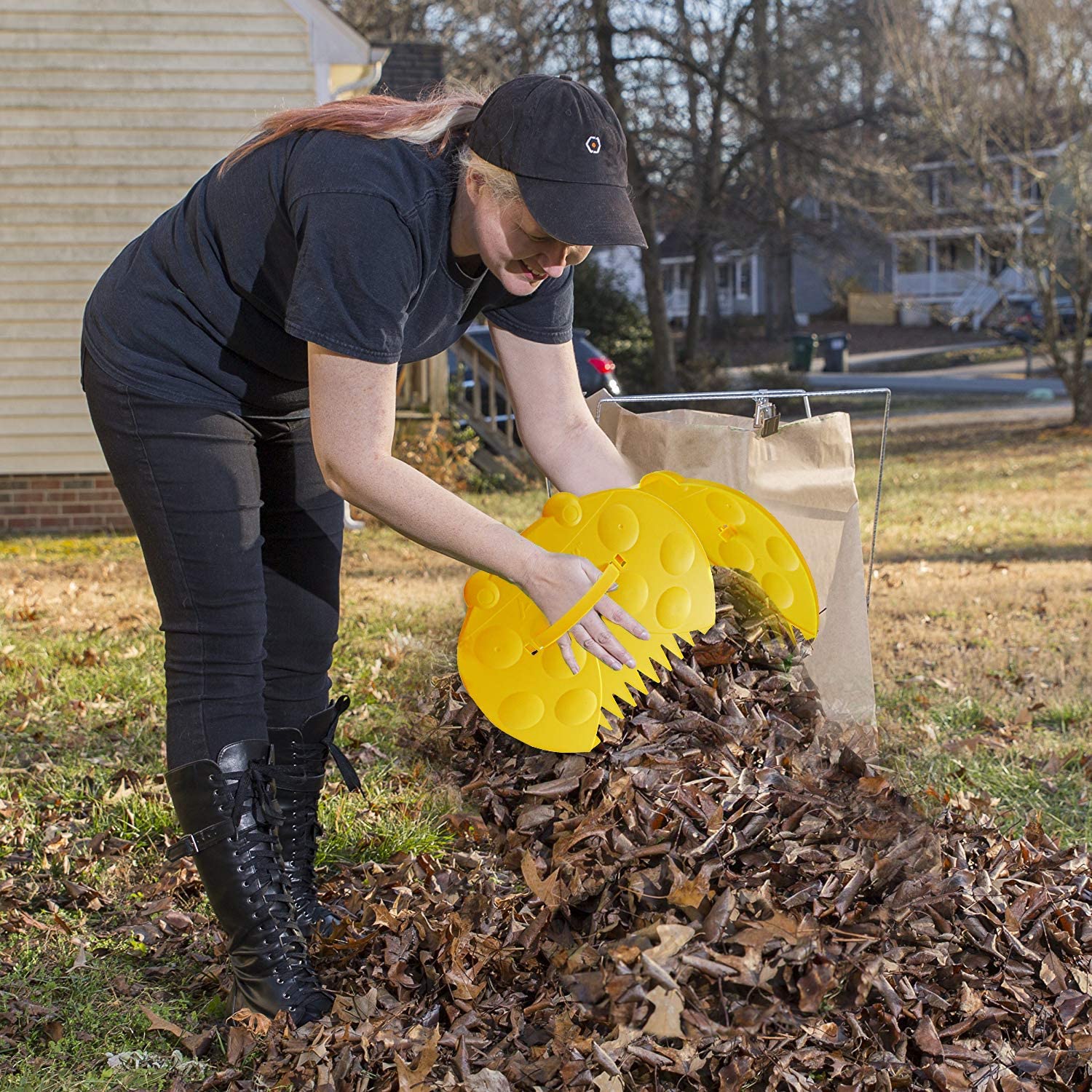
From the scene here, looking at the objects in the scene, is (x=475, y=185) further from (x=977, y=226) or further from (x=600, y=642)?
(x=977, y=226)

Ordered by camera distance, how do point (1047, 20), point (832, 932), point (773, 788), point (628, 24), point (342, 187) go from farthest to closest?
point (628, 24) → point (1047, 20) → point (773, 788) → point (832, 932) → point (342, 187)

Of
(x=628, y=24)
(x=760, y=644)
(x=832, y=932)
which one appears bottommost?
(x=832, y=932)

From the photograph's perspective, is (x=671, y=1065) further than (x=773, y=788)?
No

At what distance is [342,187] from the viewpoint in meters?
1.78

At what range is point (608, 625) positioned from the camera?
2283mm

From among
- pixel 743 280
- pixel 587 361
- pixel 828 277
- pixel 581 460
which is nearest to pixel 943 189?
pixel 587 361

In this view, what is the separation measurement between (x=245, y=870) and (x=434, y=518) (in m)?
0.75

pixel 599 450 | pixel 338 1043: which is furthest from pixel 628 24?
pixel 338 1043

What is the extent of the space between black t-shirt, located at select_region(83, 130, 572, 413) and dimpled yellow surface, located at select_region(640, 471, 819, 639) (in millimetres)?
641

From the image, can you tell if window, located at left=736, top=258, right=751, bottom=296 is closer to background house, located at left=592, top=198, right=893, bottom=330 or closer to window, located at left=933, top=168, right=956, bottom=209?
background house, located at left=592, top=198, right=893, bottom=330

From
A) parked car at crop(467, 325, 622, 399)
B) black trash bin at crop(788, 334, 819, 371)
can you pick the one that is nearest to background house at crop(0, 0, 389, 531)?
parked car at crop(467, 325, 622, 399)

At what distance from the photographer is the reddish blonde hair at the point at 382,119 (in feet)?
6.19

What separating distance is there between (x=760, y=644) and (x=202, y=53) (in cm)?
733

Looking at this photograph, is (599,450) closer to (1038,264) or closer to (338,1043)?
(338,1043)
